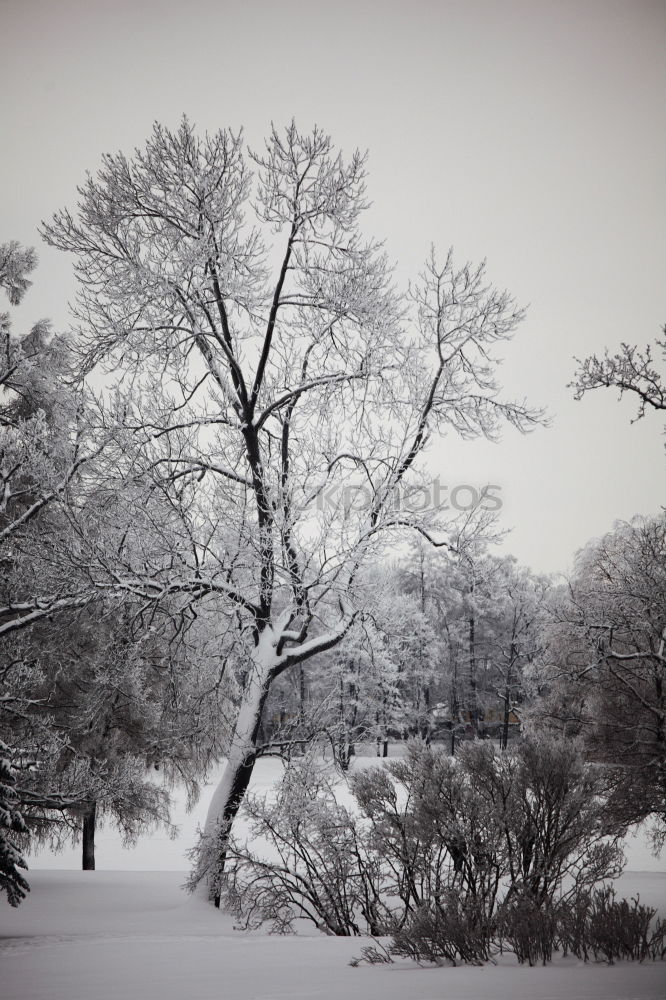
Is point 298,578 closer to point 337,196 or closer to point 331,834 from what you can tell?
point 331,834

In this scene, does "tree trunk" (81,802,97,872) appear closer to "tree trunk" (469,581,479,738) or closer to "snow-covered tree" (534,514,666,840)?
"snow-covered tree" (534,514,666,840)

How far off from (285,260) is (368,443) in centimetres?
275

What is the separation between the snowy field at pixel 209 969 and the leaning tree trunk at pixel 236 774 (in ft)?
1.53

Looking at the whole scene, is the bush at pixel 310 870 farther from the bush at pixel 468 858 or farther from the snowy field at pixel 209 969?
the snowy field at pixel 209 969

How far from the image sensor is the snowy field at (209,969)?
3285mm

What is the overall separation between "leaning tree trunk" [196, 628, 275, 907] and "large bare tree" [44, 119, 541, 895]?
28 mm

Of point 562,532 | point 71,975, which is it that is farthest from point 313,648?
point 562,532

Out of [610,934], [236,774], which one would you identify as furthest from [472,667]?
[610,934]

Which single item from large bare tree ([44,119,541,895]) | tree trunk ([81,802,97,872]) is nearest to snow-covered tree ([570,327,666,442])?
large bare tree ([44,119,541,895])

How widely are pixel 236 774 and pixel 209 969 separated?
4.38 m

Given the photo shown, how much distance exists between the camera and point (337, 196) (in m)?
8.55

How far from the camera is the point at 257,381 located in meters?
8.71

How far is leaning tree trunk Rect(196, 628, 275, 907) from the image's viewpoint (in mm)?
7434

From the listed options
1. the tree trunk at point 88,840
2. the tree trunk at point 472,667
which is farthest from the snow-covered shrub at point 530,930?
the tree trunk at point 472,667
